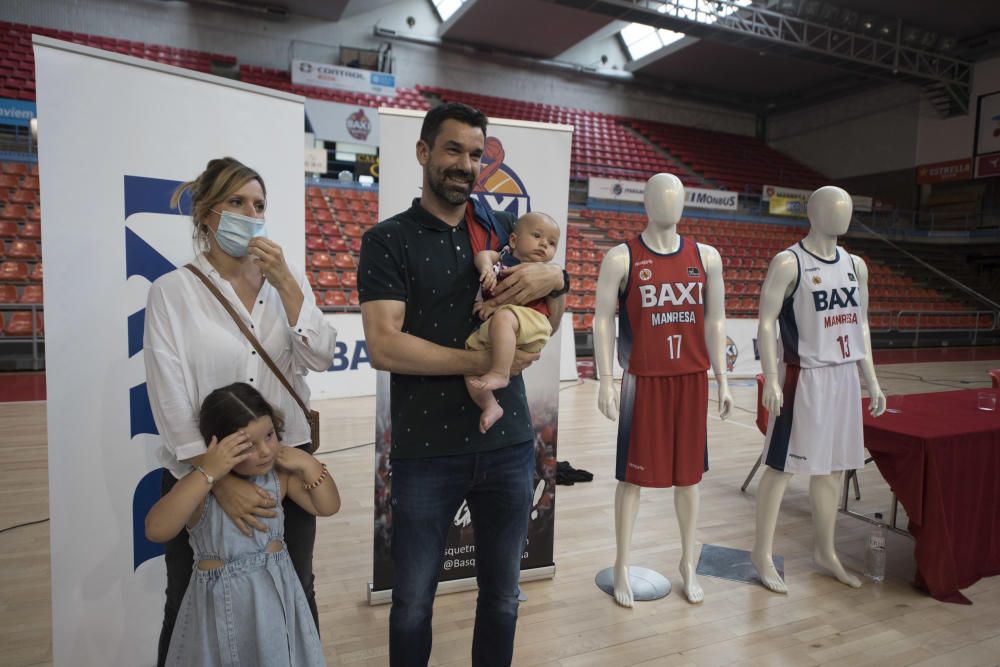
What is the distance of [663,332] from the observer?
2.40 metres

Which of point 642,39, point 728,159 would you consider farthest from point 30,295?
point 728,159

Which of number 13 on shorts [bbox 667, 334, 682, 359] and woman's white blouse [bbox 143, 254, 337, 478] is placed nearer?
woman's white blouse [bbox 143, 254, 337, 478]

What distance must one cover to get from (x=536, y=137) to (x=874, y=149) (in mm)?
17373

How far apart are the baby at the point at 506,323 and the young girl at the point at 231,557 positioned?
0.47 m

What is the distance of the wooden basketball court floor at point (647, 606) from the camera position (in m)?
2.15

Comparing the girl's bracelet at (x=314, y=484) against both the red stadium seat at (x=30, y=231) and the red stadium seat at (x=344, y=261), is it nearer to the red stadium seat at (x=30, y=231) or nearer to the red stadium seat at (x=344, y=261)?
the red stadium seat at (x=344, y=261)

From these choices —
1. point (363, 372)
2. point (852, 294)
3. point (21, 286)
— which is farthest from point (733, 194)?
point (21, 286)

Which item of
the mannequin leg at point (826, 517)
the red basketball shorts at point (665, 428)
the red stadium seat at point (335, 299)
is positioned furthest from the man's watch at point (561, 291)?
the red stadium seat at point (335, 299)

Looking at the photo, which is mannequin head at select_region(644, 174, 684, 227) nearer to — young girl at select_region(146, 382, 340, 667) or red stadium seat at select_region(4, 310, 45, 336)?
young girl at select_region(146, 382, 340, 667)

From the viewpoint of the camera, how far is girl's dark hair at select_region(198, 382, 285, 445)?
1.25m

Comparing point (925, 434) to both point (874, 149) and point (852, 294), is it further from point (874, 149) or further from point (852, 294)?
point (874, 149)

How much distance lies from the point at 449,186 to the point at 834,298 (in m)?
2.04

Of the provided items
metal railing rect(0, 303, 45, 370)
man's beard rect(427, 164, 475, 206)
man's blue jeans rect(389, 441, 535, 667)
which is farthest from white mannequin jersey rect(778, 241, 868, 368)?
metal railing rect(0, 303, 45, 370)

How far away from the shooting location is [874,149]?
16219 millimetres
